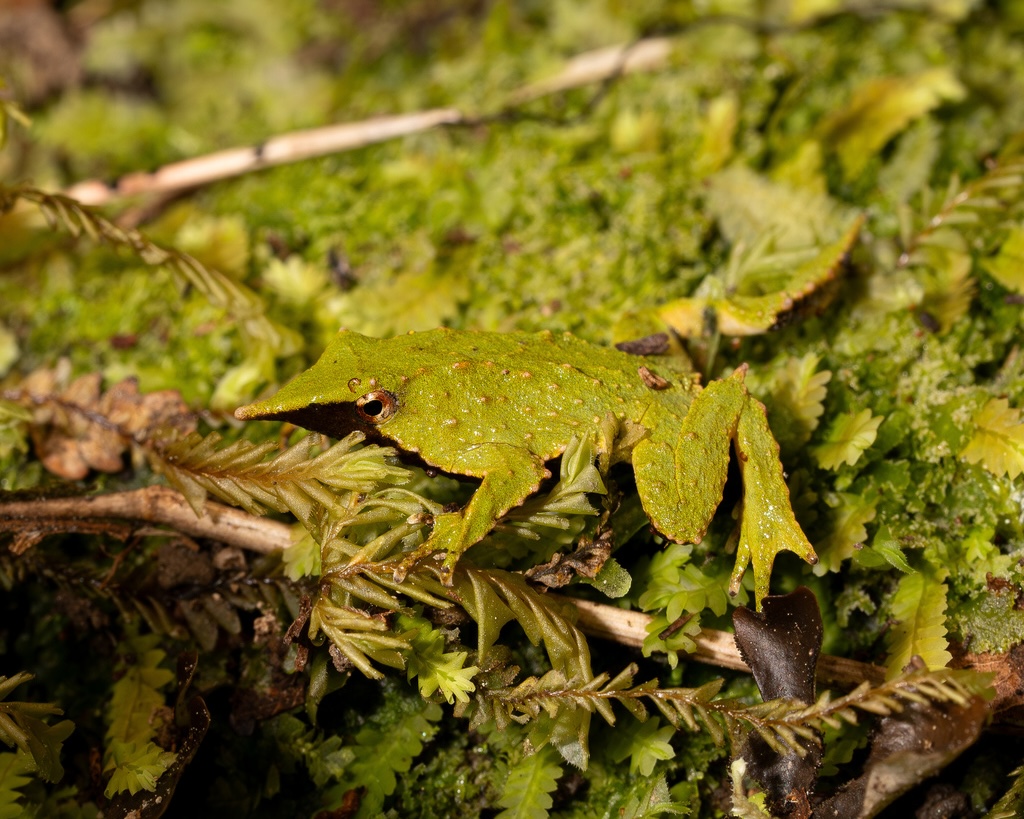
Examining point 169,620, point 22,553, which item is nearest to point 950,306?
point 169,620

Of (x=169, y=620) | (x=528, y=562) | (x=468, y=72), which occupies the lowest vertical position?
(x=169, y=620)

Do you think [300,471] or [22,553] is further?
[22,553]

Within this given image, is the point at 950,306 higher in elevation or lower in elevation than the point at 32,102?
lower

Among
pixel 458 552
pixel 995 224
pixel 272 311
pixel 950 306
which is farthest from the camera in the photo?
pixel 272 311

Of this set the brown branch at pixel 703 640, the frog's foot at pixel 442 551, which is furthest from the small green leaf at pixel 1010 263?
the frog's foot at pixel 442 551

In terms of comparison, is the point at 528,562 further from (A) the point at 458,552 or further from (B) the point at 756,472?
(B) the point at 756,472

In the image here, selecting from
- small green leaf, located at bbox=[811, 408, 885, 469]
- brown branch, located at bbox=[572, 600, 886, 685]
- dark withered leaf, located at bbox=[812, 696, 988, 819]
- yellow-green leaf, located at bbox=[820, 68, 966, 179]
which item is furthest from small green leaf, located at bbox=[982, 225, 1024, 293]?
dark withered leaf, located at bbox=[812, 696, 988, 819]

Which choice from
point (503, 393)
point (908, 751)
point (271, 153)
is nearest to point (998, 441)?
point (908, 751)

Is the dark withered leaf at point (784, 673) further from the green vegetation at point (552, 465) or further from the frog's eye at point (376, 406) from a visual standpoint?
the frog's eye at point (376, 406)
